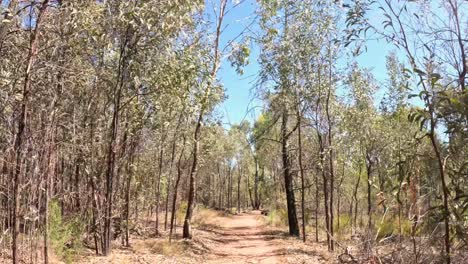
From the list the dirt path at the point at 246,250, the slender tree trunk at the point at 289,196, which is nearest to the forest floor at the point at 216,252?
the dirt path at the point at 246,250

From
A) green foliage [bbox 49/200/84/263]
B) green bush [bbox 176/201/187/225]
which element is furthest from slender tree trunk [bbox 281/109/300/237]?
green foliage [bbox 49/200/84/263]

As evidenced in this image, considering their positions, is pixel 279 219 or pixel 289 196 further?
pixel 279 219

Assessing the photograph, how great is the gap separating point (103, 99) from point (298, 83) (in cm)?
663

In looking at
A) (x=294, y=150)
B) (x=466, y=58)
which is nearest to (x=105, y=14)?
(x=466, y=58)

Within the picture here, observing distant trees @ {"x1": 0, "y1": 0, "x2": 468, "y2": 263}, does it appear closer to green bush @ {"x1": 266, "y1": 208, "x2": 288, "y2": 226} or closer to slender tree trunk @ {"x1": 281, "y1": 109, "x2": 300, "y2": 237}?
slender tree trunk @ {"x1": 281, "y1": 109, "x2": 300, "y2": 237}

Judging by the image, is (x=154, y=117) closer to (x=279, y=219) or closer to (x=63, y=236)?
(x=63, y=236)

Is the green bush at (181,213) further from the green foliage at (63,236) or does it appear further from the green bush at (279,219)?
the green foliage at (63,236)

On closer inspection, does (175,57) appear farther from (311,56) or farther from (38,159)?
(311,56)

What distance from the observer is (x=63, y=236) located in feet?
32.5

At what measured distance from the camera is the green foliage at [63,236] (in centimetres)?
967

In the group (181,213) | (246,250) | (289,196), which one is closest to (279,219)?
(289,196)

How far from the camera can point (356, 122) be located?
19.4 metres

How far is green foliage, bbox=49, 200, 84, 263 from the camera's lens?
9672 mm

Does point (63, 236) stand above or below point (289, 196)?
below
